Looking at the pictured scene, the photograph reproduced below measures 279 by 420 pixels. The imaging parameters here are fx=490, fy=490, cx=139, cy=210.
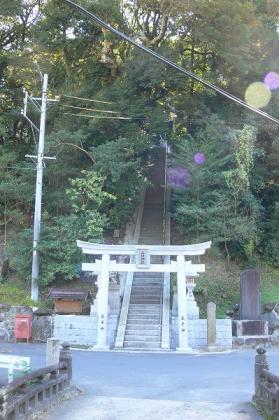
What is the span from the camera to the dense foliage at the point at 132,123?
68.5 ft

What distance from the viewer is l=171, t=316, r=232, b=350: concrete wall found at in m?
15.9

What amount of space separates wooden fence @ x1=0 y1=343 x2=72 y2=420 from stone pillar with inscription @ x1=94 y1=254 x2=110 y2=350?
6341 millimetres

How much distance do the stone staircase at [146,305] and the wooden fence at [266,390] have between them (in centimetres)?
752

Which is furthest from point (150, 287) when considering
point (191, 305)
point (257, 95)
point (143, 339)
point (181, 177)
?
point (257, 95)

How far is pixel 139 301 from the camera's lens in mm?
18125

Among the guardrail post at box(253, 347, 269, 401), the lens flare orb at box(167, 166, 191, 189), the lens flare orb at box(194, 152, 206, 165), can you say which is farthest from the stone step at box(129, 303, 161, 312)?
the guardrail post at box(253, 347, 269, 401)

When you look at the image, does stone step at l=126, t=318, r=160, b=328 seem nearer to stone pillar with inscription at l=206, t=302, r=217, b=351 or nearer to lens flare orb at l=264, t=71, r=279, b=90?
stone pillar with inscription at l=206, t=302, r=217, b=351

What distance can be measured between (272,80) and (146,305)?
12.8 m

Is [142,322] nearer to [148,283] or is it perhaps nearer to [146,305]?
[146,305]

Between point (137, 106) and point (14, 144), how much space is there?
7.34 metres

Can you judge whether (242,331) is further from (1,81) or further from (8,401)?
(1,81)

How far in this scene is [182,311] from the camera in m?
15.8

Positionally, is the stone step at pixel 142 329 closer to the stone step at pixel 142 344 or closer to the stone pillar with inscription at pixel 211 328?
the stone step at pixel 142 344

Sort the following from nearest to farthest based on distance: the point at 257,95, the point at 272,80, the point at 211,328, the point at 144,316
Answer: the point at 211,328 < the point at 144,316 < the point at 272,80 < the point at 257,95
